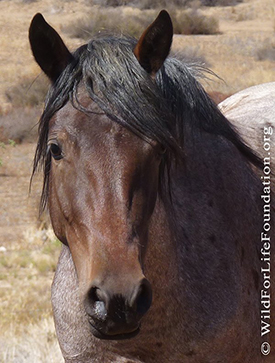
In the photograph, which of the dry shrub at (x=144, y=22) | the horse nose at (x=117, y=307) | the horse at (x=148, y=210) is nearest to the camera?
the horse nose at (x=117, y=307)

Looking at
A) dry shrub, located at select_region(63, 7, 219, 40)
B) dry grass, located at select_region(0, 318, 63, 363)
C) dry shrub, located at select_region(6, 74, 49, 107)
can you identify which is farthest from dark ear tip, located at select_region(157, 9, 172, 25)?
dry shrub, located at select_region(63, 7, 219, 40)

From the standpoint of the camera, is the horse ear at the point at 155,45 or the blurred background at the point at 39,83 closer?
the horse ear at the point at 155,45

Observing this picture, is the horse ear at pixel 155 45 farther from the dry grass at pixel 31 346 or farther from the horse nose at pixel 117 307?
the dry grass at pixel 31 346

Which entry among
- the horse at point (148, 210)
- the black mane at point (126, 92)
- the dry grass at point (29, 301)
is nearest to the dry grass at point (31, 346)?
the dry grass at point (29, 301)

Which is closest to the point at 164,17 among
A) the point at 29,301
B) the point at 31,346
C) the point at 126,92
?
the point at 126,92

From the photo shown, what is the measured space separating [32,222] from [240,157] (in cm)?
557

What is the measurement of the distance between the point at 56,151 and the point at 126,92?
332mm

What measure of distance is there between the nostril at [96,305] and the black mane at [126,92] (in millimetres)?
584

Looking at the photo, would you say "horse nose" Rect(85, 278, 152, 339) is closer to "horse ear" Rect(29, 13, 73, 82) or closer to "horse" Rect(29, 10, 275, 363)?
"horse" Rect(29, 10, 275, 363)

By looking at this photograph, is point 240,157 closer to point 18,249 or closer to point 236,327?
point 236,327

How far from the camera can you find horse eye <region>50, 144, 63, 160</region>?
2.30 metres

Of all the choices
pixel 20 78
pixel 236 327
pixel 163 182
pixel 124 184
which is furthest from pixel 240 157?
pixel 20 78

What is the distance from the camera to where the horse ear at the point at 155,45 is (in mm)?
2406

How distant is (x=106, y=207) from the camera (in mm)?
2109
